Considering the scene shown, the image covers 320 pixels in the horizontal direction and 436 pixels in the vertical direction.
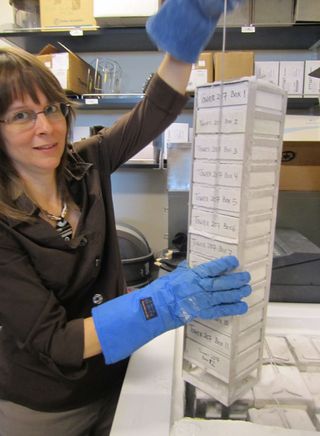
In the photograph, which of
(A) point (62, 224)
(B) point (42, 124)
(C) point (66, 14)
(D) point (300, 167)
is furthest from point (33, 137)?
(C) point (66, 14)

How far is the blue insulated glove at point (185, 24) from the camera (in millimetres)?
617

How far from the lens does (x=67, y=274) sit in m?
0.76

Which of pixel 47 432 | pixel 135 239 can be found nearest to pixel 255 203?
pixel 47 432

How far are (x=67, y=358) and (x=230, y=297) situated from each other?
0.33 m

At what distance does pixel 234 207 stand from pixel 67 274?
0.41 metres

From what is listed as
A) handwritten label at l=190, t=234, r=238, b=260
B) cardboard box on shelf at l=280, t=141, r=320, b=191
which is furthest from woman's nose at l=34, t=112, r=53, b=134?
cardboard box on shelf at l=280, t=141, r=320, b=191

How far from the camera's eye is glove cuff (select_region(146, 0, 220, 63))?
0.63 m

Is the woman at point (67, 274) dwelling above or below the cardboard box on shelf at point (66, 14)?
below

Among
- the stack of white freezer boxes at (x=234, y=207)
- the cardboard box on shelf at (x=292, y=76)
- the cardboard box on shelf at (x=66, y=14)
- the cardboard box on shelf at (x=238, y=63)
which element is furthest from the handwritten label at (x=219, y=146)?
the cardboard box on shelf at (x=66, y=14)

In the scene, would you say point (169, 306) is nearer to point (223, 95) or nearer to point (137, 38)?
point (223, 95)

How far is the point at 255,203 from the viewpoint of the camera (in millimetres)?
566

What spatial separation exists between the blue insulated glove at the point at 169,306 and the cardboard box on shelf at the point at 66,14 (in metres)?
1.68

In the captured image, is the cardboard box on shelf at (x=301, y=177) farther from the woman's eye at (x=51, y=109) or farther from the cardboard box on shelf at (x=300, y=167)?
the woman's eye at (x=51, y=109)

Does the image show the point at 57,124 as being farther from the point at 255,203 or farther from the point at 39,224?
the point at 255,203
